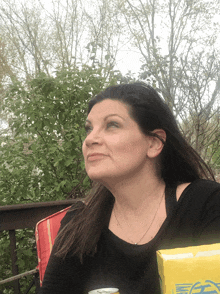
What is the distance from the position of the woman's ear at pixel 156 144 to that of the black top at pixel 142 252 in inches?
7.1

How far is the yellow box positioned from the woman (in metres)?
0.40

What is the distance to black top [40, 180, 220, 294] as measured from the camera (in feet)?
3.23

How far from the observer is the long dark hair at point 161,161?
1.19 m

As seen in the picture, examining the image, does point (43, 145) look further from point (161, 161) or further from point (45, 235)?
point (161, 161)

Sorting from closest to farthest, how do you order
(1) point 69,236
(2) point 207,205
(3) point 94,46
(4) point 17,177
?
(2) point 207,205 < (1) point 69,236 < (4) point 17,177 < (3) point 94,46

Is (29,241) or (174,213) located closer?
(174,213)

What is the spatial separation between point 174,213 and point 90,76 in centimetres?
196

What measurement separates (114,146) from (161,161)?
0.32m

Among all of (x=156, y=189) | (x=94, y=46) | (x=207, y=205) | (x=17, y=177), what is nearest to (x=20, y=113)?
(x=17, y=177)

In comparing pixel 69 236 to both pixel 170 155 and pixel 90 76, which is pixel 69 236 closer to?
pixel 170 155

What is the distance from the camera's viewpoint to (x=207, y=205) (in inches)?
40.6

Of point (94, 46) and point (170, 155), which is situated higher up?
point (94, 46)

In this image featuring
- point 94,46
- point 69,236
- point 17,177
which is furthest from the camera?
point 94,46

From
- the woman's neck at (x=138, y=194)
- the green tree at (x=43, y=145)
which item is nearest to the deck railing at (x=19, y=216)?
the green tree at (x=43, y=145)
